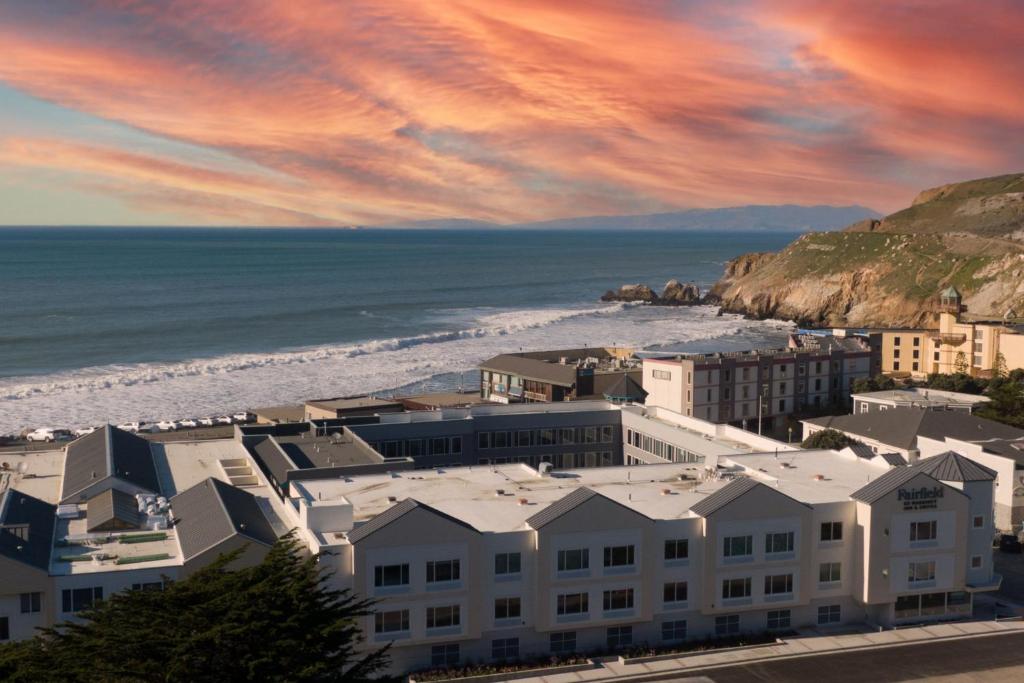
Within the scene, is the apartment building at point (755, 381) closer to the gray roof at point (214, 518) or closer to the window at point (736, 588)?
the window at point (736, 588)

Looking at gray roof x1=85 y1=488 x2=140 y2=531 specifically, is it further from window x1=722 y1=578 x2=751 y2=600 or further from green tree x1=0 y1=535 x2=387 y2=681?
window x1=722 y1=578 x2=751 y2=600

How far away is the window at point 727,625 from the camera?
139 feet

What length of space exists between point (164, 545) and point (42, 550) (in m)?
4.25

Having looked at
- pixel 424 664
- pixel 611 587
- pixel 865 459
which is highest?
pixel 865 459

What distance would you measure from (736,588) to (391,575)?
45.3ft

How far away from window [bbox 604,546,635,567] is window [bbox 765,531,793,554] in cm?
574

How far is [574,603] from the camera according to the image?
4050 centimetres

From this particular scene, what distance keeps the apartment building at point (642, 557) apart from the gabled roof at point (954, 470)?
74 mm

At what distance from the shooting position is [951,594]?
44.3m

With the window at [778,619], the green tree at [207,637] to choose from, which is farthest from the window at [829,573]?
the green tree at [207,637]

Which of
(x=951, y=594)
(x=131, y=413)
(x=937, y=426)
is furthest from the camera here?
(x=131, y=413)

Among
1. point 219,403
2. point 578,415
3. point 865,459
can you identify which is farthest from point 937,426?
point 219,403

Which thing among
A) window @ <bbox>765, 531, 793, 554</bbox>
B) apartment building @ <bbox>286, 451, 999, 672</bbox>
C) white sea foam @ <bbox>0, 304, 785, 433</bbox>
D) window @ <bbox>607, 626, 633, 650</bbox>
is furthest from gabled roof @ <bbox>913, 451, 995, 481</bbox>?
white sea foam @ <bbox>0, 304, 785, 433</bbox>

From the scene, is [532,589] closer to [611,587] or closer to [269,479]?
[611,587]
